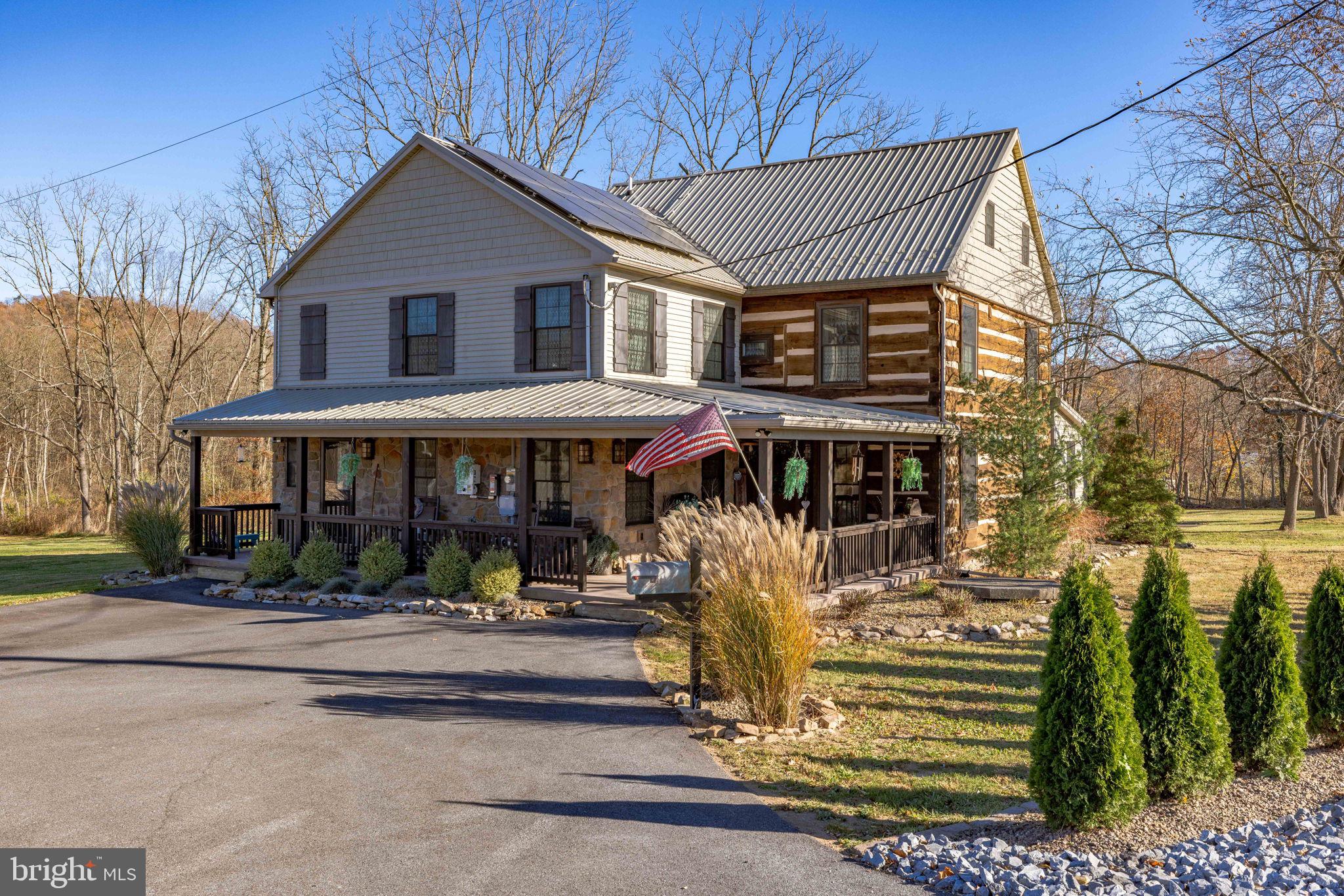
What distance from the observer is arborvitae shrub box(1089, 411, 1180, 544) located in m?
23.1

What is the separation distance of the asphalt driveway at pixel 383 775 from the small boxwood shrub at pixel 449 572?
2.93m

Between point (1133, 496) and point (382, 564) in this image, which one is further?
point (1133, 496)

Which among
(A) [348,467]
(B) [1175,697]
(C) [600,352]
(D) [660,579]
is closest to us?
(B) [1175,697]

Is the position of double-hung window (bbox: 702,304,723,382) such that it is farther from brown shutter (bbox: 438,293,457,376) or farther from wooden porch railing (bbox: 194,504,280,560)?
wooden porch railing (bbox: 194,504,280,560)

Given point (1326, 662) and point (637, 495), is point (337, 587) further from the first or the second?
point (1326, 662)

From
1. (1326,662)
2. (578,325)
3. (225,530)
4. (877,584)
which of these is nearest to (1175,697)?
(1326,662)

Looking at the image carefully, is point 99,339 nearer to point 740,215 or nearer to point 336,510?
point 336,510

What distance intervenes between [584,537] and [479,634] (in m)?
2.38

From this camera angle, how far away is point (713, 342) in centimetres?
1859

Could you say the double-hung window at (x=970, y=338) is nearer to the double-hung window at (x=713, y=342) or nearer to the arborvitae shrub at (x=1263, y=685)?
the double-hung window at (x=713, y=342)

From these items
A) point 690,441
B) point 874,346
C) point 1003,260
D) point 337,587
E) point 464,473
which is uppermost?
point 1003,260

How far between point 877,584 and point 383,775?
32.0 feet

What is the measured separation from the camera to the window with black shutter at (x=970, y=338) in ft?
61.2

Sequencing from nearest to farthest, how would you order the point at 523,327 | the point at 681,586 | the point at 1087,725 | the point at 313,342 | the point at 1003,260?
the point at 1087,725 → the point at 681,586 → the point at 523,327 → the point at 313,342 → the point at 1003,260
